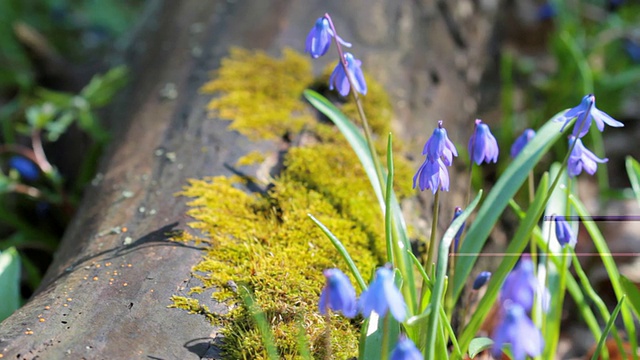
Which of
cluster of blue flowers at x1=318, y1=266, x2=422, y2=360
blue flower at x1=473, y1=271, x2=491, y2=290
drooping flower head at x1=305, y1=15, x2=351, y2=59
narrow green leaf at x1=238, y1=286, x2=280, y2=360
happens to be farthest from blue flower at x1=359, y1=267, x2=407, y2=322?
drooping flower head at x1=305, y1=15, x2=351, y2=59

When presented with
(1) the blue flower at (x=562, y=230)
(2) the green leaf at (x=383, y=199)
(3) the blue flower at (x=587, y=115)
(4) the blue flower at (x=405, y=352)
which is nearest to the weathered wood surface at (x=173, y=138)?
(2) the green leaf at (x=383, y=199)

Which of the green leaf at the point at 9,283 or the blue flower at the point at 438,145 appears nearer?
the blue flower at the point at 438,145

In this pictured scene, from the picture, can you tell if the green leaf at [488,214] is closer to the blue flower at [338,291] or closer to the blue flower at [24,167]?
the blue flower at [338,291]

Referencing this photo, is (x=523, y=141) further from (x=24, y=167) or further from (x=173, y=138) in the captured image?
(x=24, y=167)

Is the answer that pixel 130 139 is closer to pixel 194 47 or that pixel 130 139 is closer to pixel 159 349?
pixel 194 47

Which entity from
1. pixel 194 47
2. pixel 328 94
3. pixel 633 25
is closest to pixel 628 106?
pixel 633 25

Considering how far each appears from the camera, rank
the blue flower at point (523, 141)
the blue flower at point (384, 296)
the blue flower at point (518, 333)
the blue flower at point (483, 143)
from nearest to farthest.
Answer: the blue flower at point (518, 333) → the blue flower at point (384, 296) → the blue flower at point (483, 143) → the blue flower at point (523, 141)
